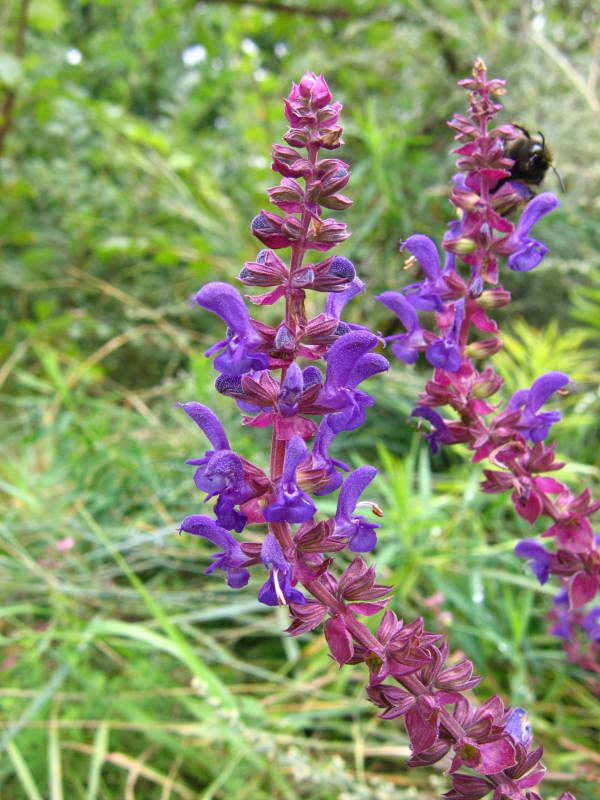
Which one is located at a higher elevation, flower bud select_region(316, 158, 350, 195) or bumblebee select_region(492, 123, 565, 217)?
bumblebee select_region(492, 123, 565, 217)

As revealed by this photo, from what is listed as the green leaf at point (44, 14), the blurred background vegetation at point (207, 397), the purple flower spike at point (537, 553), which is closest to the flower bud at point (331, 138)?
the purple flower spike at point (537, 553)

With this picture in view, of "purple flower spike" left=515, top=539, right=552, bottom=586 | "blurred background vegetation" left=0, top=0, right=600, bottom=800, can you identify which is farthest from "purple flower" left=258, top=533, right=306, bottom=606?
"blurred background vegetation" left=0, top=0, right=600, bottom=800

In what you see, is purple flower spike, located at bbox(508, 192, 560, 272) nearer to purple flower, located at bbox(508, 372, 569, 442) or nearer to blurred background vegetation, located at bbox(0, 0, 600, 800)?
purple flower, located at bbox(508, 372, 569, 442)

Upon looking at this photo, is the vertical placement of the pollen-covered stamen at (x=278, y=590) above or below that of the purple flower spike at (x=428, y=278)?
below

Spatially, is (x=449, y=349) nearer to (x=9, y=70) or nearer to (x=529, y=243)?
(x=529, y=243)

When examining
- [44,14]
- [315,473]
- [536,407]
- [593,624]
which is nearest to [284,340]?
[315,473]

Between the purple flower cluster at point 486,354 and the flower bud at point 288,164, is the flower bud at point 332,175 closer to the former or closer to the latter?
the flower bud at point 288,164
